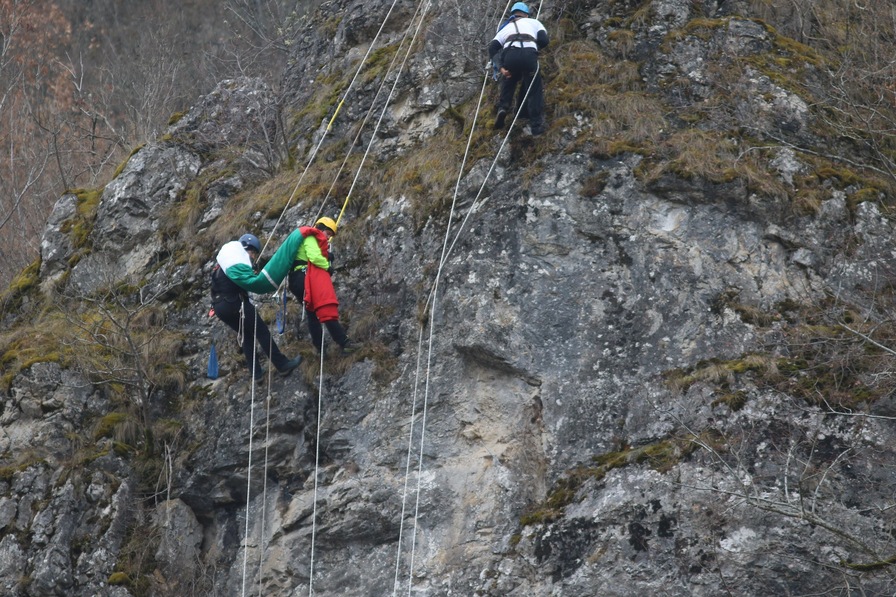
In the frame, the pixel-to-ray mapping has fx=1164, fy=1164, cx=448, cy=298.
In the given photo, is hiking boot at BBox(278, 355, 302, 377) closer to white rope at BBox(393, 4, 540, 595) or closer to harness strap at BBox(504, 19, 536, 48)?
white rope at BBox(393, 4, 540, 595)

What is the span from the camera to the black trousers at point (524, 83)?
12219mm

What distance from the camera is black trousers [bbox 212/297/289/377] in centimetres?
1182

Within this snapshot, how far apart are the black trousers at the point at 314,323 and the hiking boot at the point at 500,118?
2.63 m

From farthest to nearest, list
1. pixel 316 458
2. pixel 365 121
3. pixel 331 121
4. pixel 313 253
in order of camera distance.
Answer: pixel 331 121 → pixel 365 121 → pixel 313 253 → pixel 316 458

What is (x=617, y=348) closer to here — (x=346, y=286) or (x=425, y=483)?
(x=425, y=483)

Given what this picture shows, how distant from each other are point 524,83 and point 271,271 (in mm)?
Result: 3383

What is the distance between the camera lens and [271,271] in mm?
11711

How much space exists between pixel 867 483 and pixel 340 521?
481 centimetres

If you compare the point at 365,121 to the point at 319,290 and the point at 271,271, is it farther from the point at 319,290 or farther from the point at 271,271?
the point at 319,290

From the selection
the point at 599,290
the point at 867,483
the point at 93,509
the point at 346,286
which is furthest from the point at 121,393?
the point at 867,483

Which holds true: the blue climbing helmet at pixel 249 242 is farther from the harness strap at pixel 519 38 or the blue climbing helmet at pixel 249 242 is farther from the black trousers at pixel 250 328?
the harness strap at pixel 519 38

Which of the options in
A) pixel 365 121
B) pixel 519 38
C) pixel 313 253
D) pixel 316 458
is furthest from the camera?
pixel 365 121

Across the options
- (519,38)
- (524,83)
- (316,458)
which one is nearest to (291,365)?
(316,458)

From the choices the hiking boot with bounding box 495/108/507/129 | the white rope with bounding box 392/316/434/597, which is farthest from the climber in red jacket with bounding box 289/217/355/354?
the hiking boot with bounding box 495/108/507/129
